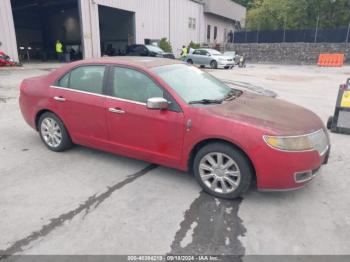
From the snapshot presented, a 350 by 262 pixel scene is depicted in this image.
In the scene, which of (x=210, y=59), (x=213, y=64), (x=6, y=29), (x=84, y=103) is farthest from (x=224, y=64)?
(x=84, y=103)

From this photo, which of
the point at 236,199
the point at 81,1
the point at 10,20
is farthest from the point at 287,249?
the point at 81,1

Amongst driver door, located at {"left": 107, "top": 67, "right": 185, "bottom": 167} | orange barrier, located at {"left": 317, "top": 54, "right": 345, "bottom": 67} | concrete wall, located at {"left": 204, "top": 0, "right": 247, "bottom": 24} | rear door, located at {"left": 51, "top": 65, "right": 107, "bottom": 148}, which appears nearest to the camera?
driver door, located at {"left": 107, "top": 67, "right": 185, "bottom": 167}

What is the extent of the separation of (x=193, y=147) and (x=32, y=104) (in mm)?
2968

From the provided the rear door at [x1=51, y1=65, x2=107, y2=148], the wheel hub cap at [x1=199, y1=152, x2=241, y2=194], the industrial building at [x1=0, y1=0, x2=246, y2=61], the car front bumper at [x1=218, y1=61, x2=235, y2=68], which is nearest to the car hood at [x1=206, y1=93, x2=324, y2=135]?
the wheel hub cap at [x1=199, y1=152, x2=241, y2=194]

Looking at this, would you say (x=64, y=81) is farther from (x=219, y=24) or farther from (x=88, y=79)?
(x=219, y=24)

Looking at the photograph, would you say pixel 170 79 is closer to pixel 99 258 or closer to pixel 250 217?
pixel 250 217

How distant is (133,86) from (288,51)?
32.3 metres

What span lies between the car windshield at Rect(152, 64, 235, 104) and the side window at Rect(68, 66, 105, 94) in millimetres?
858

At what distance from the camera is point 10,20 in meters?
17.6

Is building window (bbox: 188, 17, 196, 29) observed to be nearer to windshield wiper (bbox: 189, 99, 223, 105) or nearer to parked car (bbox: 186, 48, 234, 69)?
parked car (bbox: 186, 48, 234, 69)

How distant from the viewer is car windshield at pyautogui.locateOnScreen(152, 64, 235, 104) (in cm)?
383

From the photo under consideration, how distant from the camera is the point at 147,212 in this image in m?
3.26

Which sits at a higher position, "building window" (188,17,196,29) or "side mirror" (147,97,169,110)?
"building window" (188,17,196,29)

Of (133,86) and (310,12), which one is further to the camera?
(310,12)
